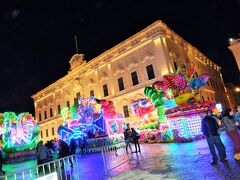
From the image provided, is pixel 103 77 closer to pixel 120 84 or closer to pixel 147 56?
pixel 120 84

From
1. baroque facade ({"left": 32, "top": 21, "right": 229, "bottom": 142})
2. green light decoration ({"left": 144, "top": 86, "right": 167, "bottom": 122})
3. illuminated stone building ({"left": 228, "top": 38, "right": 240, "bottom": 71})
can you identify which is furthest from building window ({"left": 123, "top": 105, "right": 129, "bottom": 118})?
illuminated stone building ({"left": 228, "top": 38, "right": 240, "bottom": 71})

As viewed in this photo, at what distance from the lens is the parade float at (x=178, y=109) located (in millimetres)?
15761

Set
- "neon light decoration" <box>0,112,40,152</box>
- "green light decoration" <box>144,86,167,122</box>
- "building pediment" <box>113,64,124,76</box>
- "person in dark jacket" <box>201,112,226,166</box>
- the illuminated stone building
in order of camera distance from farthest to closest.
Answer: "building pediment" <box>113,64,124,76</box>
the illuminated stone building
"neon light decoration" <box>0,112,40,152</box>
"green light decoration" <box>144,86,167,122</box>
"person in dark jacket" <box>201,112,226,166</box>

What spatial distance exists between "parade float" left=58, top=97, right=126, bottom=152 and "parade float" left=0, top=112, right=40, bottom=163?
703 centimetres

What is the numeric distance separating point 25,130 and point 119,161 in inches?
792

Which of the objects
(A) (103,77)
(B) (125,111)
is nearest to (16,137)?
(B) (125,111)

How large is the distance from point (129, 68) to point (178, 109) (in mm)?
13438

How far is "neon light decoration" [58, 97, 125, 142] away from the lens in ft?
65.8

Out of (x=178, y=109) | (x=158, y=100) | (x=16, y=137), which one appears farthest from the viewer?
(x=16, y=137)

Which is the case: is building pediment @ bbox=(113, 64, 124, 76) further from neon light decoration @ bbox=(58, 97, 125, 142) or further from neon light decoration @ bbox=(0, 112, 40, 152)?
neon light decoration @ bbox=(0, 112, 40, 152)

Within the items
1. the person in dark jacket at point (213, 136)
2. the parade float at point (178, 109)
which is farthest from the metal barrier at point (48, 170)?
the parade float at point (178, 109)

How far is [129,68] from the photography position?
28.5m

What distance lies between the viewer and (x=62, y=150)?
10.4 meters

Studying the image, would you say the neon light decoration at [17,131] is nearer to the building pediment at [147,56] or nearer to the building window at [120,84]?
the building window at [120,84]
